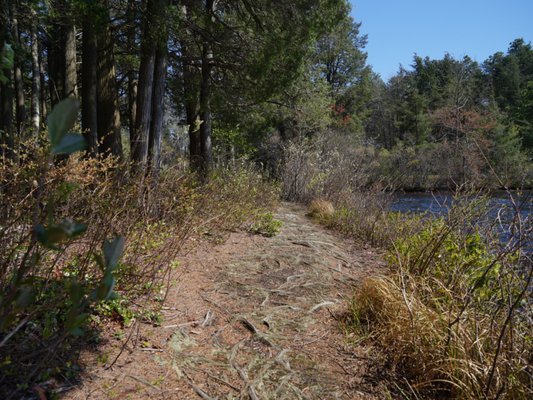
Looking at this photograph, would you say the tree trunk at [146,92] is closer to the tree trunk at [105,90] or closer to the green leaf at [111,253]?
the tree trunk at [105,90]

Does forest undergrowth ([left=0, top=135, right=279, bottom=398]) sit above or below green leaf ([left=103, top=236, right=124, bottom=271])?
below

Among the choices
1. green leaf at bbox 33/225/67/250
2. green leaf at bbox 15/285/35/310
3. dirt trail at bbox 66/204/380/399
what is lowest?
dirt trail at bbox 66/204/380/399

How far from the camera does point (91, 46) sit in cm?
638

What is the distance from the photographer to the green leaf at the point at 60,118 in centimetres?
56

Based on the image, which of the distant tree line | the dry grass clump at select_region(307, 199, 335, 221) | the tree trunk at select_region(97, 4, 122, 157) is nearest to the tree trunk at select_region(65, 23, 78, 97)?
the distant tree line

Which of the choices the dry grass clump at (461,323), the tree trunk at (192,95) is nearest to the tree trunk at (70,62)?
the tree trunk at (192,95)

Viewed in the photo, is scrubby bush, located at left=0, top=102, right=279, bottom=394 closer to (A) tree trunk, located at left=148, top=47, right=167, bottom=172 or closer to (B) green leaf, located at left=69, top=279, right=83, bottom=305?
(B) green leaf, located at left=69, top=279, right=83, bottom=305

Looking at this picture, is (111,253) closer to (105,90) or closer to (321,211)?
(105,90)

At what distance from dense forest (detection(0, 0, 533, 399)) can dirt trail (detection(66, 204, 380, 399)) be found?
4.4 inches

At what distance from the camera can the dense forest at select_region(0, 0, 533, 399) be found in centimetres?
196

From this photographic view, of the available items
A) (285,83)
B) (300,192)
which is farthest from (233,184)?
(300,192)

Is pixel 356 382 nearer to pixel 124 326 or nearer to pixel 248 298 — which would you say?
pixel 248 298

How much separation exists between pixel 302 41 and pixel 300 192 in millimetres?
5332

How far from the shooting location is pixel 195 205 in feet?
16.5
